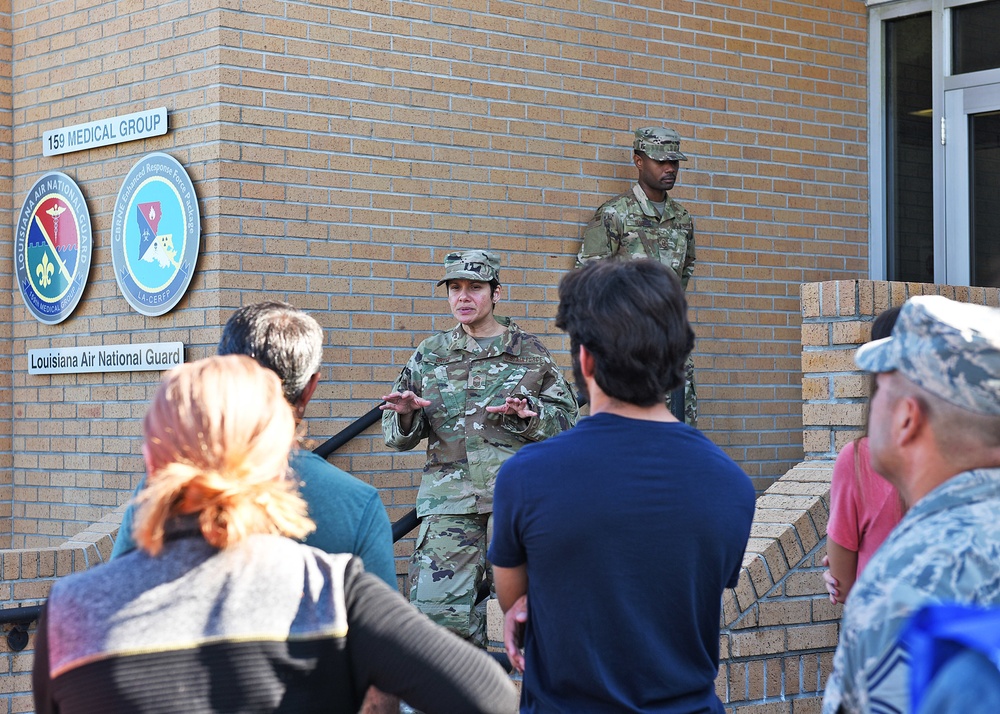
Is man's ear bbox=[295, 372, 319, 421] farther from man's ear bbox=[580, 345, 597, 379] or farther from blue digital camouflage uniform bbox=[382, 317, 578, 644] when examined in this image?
blue digital camouflage uniform bbox=[382, 317, 578, 644]

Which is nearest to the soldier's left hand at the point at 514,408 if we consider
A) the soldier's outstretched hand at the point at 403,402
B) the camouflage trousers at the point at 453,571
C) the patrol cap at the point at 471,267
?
Result: the soldier's outstretched hand at the point at 403,402

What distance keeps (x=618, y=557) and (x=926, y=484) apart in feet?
2.38

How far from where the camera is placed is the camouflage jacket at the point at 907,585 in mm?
1467

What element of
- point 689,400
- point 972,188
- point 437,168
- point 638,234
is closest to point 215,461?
point 437,168

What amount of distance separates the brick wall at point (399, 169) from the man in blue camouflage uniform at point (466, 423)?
2.91 ft

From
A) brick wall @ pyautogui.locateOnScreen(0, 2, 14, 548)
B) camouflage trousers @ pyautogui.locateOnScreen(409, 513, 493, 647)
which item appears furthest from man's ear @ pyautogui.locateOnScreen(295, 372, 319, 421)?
brick wall @ pyautogui.locateOnScreen(0, 2, 14, 548)

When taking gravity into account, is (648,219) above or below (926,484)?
above

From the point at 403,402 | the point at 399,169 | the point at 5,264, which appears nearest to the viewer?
the point at 403,402

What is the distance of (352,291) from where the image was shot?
607 cm

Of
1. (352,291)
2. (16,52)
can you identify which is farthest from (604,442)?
(16,52)

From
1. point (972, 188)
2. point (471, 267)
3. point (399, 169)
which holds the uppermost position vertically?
point (972, 188)

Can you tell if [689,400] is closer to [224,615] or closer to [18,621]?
[18,621]

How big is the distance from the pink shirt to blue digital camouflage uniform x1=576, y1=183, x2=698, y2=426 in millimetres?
3608

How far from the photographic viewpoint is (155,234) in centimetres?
605
